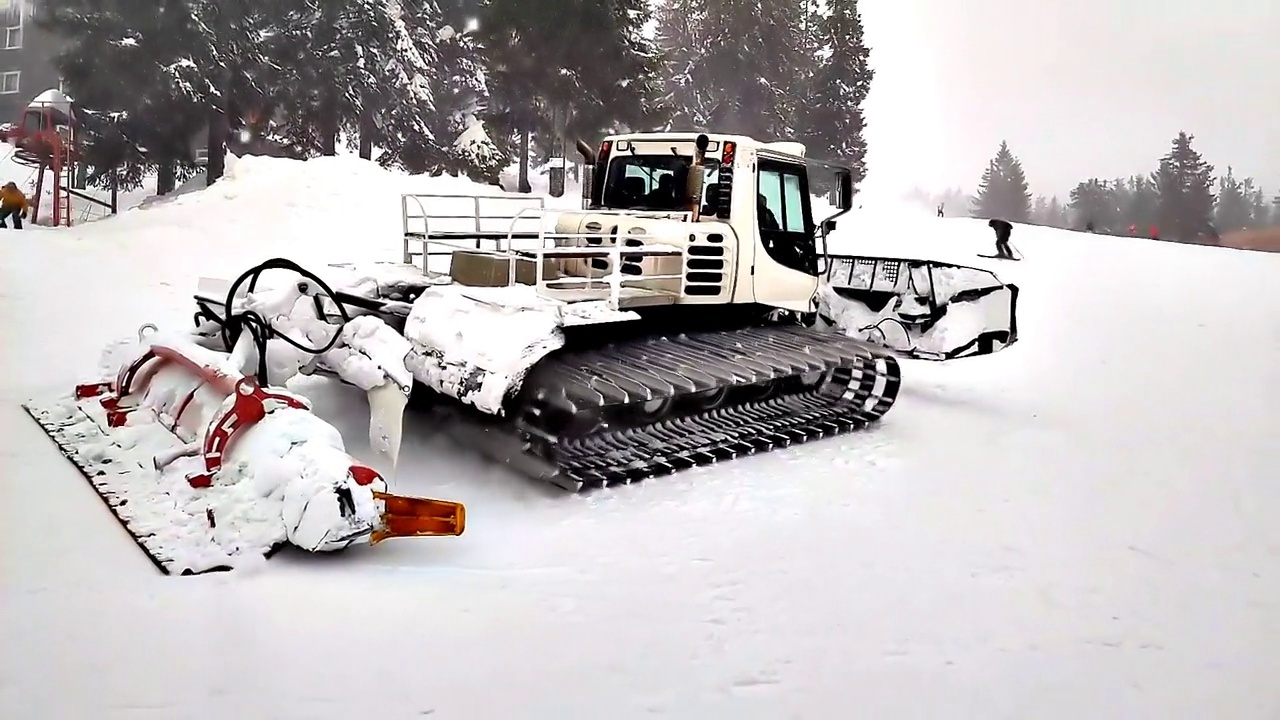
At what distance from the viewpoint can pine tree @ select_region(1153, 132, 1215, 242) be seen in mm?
5266

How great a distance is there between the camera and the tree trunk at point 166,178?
22.6 feet

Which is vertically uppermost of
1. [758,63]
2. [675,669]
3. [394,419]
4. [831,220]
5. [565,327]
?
[758,63]

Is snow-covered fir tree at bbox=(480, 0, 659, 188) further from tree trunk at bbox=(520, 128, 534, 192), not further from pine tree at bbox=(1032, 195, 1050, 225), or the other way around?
pine tree at bbox=(1032, 195, 1050, 225)

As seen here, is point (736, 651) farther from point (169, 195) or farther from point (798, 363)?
point (169, 195)

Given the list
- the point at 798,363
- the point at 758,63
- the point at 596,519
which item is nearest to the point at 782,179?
→ the point at 798,363

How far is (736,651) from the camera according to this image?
241 centimetres

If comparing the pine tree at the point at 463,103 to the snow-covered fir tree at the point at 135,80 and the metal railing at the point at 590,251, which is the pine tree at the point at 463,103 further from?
the metal railing at the point at 590,251

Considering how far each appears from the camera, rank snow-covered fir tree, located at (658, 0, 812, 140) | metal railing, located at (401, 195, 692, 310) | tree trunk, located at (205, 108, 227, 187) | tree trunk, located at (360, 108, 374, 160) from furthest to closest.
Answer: snow-covered fir tree, located at (658, 0, 812, 140) < tree trunk, located at (360, 108, 374, 160) < tree trunk, located at (205, 108, 227, 187) < metal railing, located at (401, 195, 692, 310)

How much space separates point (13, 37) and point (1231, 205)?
260 inches

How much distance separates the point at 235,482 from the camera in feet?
9.89

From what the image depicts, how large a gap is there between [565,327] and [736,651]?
174 centimetres

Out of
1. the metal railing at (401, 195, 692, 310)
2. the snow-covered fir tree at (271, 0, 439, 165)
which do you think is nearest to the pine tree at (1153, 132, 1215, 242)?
the metal railing at (401, 195, 692, 310)

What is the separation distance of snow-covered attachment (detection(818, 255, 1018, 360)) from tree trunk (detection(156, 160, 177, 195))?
16.2 feet

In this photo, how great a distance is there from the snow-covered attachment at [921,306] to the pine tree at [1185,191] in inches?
44.2
